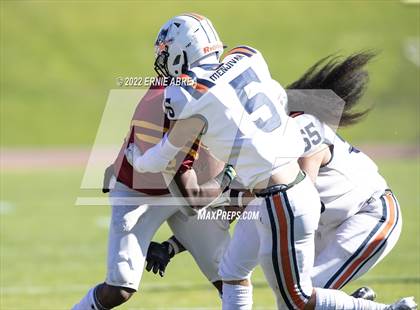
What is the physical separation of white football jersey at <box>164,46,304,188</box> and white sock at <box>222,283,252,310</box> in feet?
2.51

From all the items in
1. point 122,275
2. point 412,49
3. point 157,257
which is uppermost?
point 412,49

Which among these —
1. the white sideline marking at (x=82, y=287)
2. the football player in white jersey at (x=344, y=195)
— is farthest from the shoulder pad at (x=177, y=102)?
the white sideline marking at (x=82, y=287)

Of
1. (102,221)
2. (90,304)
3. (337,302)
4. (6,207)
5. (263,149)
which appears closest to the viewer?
(263,149)

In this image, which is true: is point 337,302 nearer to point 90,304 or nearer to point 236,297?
point 236,297

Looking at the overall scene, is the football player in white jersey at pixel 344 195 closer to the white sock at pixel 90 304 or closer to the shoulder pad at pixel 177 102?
the shoulder pad at pixel 177 102

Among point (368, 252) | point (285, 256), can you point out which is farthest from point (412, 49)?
point (285, 256)

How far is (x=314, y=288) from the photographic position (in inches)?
176

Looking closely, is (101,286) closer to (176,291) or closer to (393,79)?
(176,291)

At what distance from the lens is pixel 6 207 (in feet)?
43.8

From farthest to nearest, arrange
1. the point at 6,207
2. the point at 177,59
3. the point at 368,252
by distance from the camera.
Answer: the point at 6,207, the point at 368,252, the point at 177,59

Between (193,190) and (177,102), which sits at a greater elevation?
(177,102)

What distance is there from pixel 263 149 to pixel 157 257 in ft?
4.71

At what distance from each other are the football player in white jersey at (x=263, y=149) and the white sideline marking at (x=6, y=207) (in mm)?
8841
